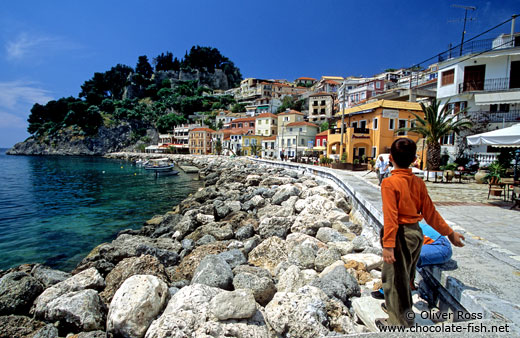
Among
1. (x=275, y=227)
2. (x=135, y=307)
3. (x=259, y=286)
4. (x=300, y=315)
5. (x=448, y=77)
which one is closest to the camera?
(x=300, y=315)

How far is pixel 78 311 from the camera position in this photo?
4.13 meters

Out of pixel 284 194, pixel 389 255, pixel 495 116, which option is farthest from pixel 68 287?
pixel 495 116

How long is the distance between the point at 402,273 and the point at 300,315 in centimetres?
145

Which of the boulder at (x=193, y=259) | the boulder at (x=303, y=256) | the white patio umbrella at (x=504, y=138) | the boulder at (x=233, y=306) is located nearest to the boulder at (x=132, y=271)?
the boulder at (x=193, y=259)

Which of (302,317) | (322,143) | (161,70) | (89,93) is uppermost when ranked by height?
(161,70)

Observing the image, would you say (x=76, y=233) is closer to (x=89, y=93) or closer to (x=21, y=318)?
(x=21, y=318)

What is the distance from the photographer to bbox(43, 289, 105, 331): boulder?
13.4 feet

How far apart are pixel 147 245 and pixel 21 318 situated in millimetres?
2752

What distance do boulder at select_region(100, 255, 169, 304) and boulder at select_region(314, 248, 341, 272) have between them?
3032 mm

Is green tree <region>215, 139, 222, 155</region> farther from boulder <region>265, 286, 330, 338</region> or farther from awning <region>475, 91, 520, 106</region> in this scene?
boulder <region>265, 286, 330, 338</region>

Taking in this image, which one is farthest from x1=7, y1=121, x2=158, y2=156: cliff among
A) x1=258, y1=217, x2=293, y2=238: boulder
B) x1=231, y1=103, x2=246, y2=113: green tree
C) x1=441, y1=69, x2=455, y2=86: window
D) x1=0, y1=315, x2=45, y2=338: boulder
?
x1=0, y1=315, x2=45, y2=338: boulder

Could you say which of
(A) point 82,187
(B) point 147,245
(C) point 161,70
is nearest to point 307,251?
(B) point 147,245

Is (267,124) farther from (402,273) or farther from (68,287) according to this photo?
(402,273)

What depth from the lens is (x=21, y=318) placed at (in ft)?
14.2
